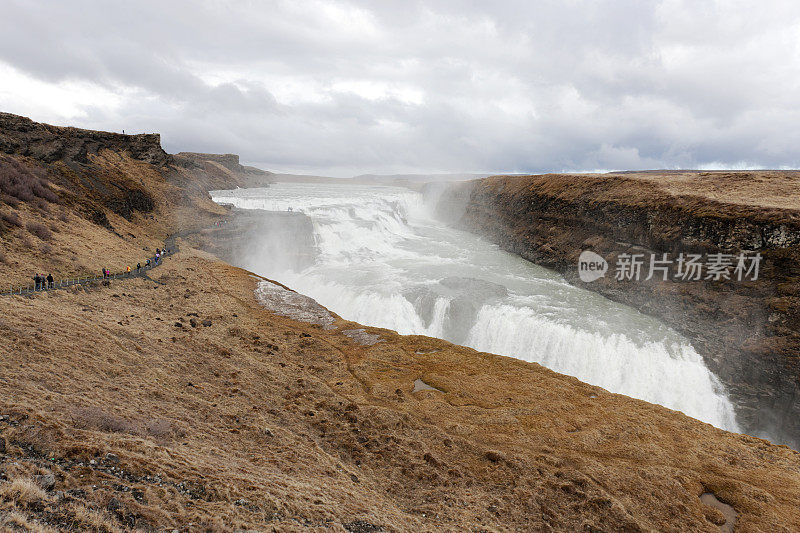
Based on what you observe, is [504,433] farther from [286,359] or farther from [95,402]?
[95,402]

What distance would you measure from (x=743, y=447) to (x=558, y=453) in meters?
6.00

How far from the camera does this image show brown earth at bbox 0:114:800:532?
5.48m

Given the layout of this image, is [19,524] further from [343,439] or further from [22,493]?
[343,439]

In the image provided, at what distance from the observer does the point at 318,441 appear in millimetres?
9445

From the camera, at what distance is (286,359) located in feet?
46.8

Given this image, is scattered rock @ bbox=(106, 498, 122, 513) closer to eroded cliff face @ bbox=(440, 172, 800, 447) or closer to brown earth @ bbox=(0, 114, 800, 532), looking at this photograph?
brown earth @ bbox=(0, 114, 800, 532)

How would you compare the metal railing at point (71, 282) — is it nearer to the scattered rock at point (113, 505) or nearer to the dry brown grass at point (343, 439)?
the dry brown grass at point (343, 439)

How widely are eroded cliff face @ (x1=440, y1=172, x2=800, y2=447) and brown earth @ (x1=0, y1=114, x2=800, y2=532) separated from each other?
1130 cm

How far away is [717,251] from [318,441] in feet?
89.3

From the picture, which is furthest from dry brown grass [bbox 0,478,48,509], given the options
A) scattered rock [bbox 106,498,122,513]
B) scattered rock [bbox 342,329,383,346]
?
scattered rock [bbox 342,329,383,346]

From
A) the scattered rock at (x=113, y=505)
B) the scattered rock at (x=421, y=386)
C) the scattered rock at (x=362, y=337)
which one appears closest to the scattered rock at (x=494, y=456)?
the scattered rock at (x=421, y=386)

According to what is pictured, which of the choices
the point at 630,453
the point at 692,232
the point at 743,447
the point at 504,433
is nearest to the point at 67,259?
the point at 504,433

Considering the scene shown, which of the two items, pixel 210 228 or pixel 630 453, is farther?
pixel 210 228

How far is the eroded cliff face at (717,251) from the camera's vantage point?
1941cm
